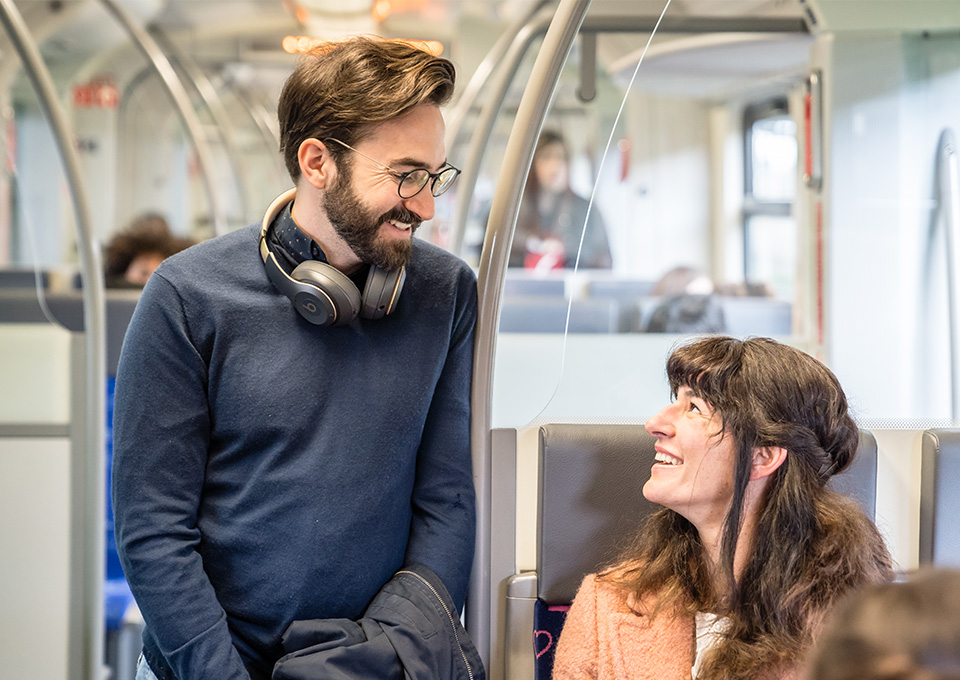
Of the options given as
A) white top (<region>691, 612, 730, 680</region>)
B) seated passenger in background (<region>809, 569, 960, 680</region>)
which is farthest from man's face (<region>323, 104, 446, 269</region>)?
seated passenger in background (<region>809, 569, 960, 680</region>)

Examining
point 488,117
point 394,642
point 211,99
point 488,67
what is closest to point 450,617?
point 394,642

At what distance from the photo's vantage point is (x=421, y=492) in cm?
153

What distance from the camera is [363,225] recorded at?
137 centimetres

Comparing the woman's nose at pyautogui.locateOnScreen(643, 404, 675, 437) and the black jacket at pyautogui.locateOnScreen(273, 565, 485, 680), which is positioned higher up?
the woman's nose at pyautogui.locateOnScreen(643, 404, 675, 437)

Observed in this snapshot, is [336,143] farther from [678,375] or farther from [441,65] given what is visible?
[678,375]

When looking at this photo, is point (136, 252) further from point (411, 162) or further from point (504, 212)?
point (411, 162)

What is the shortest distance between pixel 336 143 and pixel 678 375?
64 cm

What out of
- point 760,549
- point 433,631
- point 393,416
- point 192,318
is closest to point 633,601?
point 760,549

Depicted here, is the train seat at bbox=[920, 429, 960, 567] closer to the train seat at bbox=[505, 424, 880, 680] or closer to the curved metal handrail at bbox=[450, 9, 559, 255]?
the train seat at bbox=[505, 424, 880, 680]

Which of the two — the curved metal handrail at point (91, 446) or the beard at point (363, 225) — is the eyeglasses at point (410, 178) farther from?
the curved metal handrail at point (91, 446)

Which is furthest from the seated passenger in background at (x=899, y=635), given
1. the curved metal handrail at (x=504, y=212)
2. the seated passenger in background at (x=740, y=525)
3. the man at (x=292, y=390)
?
the curved metal handrail at (x=504, y=212)

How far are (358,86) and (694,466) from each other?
75cm

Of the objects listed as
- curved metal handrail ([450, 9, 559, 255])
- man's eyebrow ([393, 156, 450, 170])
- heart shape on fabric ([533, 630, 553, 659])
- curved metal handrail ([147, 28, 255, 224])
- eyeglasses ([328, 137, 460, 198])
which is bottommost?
heart shape on fabric ([533, 630, 553, 659])

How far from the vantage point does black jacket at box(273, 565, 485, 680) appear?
133 centimetres
